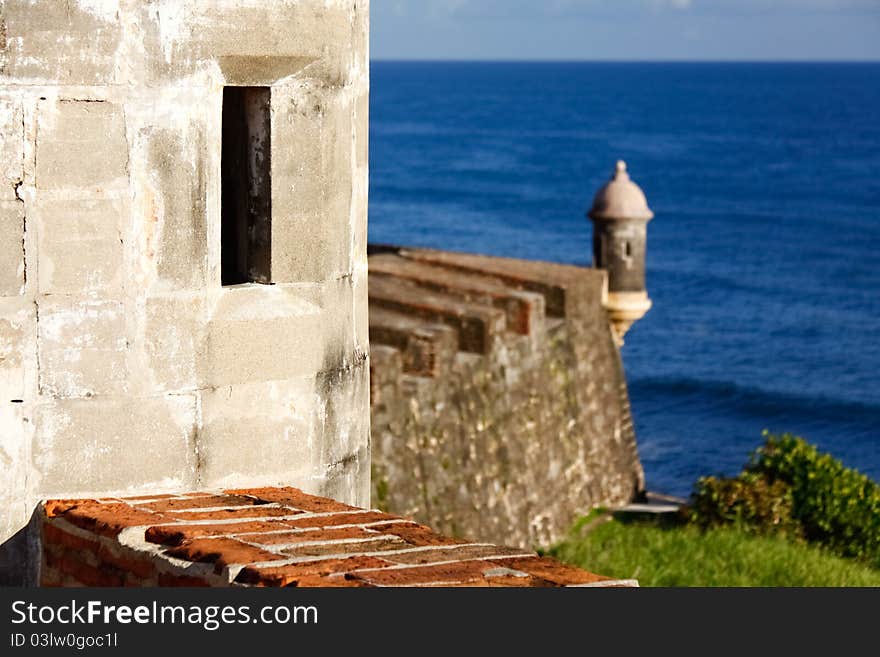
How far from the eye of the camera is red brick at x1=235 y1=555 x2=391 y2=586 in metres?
3.96

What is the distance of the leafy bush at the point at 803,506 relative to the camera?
1889 cm

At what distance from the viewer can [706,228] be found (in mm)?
68250

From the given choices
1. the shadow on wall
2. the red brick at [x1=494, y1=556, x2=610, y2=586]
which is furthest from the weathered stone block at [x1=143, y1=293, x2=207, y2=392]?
the red brick at [x1=494, y1=556, x2=610, y2=586]

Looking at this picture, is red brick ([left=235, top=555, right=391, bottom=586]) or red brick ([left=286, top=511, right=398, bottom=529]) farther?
Answer: red brick ([left=286, top=511, right=398, bottom=529])

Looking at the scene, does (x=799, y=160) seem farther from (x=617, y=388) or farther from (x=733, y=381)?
(x=617, y=388)

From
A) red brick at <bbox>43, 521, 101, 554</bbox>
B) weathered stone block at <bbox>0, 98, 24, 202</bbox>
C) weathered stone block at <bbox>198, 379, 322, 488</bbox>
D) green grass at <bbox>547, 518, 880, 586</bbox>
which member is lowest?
green grass at <bbox>547, 518, 880, 586</bbox>

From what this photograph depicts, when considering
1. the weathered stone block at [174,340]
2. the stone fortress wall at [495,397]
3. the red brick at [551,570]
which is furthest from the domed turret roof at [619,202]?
the red brick at [551,570]

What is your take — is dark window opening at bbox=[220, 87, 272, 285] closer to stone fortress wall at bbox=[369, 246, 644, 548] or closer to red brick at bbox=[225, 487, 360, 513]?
red brick at bbox=[225, 487, 360, 513]

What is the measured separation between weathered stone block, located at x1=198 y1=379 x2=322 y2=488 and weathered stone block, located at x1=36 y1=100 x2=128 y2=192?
0.73 m

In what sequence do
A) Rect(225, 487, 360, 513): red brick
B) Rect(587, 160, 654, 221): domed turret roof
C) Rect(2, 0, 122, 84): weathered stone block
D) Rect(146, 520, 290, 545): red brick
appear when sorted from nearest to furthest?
Rect(146, 520, 290, 545): red brick < Rect(2, 0, 122, 84): weathered stone block < Rect(225, 487, 360, 513): red brick < Rect(587, 160, 654, 221): domed turret roof

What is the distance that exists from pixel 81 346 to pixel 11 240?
0.36m

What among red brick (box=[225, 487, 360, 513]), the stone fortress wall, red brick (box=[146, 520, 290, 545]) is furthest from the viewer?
the stone fortress wall

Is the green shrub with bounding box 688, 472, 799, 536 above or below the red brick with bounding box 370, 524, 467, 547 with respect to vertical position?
below

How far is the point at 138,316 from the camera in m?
4.84
